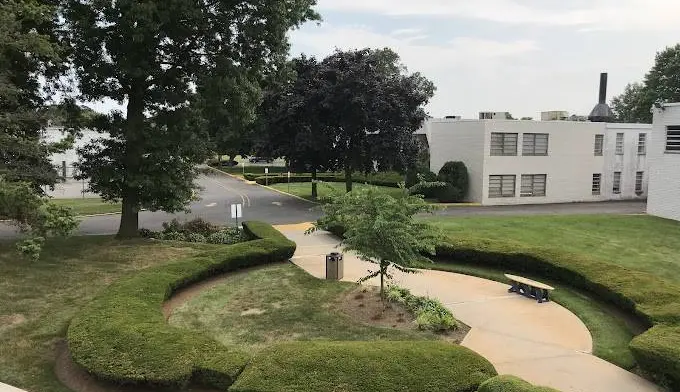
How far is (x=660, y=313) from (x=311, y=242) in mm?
12750

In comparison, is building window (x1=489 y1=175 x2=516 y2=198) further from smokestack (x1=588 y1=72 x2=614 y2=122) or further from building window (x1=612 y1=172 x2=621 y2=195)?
smokestack (x1=588 y1=72 x2=614 y2=122)

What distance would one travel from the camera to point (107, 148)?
18.4m

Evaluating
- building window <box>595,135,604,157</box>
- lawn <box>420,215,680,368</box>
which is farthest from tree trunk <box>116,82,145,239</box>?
building window <box>595,135,604,157</box>

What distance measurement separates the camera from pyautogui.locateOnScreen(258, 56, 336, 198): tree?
1239 inches

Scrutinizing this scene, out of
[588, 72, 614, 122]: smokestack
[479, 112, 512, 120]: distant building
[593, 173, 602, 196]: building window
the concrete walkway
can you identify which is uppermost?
[588, 72, 614, 122]: smokestack

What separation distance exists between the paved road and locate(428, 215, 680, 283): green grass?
3813 mm

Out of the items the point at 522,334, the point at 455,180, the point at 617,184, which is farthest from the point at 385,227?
the point at 617,184

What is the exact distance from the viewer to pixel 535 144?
116ft

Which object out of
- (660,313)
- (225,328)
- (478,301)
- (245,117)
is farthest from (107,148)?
(660,313)

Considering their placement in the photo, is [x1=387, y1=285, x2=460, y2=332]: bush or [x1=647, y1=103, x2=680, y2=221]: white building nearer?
[x1=387, y1=285, x2=460, y2=332]: bush

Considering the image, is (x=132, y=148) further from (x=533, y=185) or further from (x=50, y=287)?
(x=533, y=185)

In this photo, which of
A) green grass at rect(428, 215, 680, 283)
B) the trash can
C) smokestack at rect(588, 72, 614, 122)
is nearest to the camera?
the trash can

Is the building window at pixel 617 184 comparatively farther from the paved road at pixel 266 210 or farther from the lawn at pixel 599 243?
the lawn at pixel 599 243

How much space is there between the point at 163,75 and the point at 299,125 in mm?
14734
